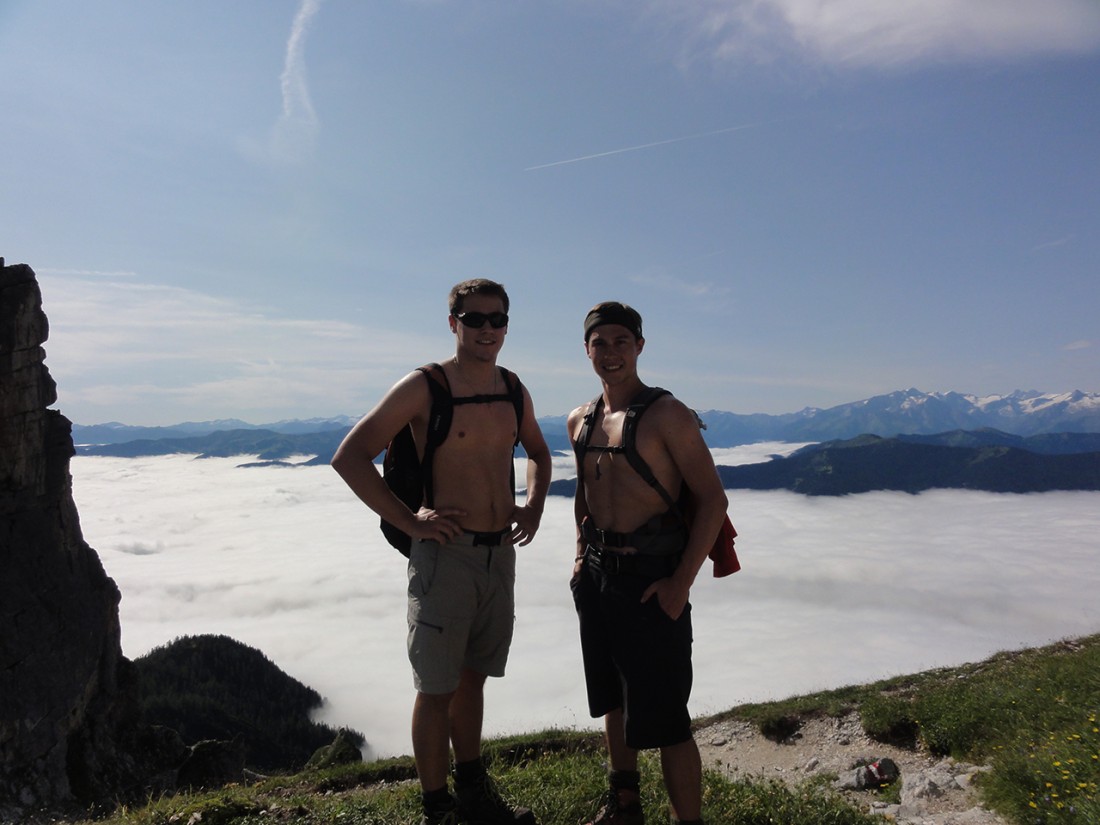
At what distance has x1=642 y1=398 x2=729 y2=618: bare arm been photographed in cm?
425

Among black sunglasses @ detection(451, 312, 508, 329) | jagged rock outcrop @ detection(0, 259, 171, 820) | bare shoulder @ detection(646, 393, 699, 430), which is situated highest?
black sunglasses @ detection(451, 312, 508, 329)

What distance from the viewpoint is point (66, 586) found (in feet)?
111

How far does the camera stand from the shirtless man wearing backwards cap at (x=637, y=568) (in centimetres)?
430

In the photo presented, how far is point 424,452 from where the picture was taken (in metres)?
4.65

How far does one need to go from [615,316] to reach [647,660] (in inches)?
92.9

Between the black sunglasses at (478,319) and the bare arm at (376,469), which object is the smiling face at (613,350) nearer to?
the black sunglasses at (478,319)

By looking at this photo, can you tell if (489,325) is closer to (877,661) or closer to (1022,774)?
(1022,774)

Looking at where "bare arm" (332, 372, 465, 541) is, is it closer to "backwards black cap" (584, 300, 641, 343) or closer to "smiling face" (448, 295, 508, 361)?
"smiling face" (448, 295, 508, 361)

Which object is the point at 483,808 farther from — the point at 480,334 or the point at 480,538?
the point at 480,334

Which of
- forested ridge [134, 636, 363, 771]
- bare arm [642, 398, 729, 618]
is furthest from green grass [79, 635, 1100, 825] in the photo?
forested ridge [134, 636, 363, 771]

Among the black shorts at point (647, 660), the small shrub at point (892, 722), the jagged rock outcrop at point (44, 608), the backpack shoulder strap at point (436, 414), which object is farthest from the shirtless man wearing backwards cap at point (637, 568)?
the jagged rock outcrop at point (44, 608)

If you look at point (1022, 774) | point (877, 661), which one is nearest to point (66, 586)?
point (1022, 774)

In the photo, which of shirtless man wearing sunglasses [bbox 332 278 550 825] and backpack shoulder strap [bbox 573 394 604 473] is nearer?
shirtless man wearing sunglasses [bbox 332 278 550 825]

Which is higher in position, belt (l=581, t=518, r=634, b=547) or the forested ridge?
belt (l=581, t=518, r=634, b=547)
